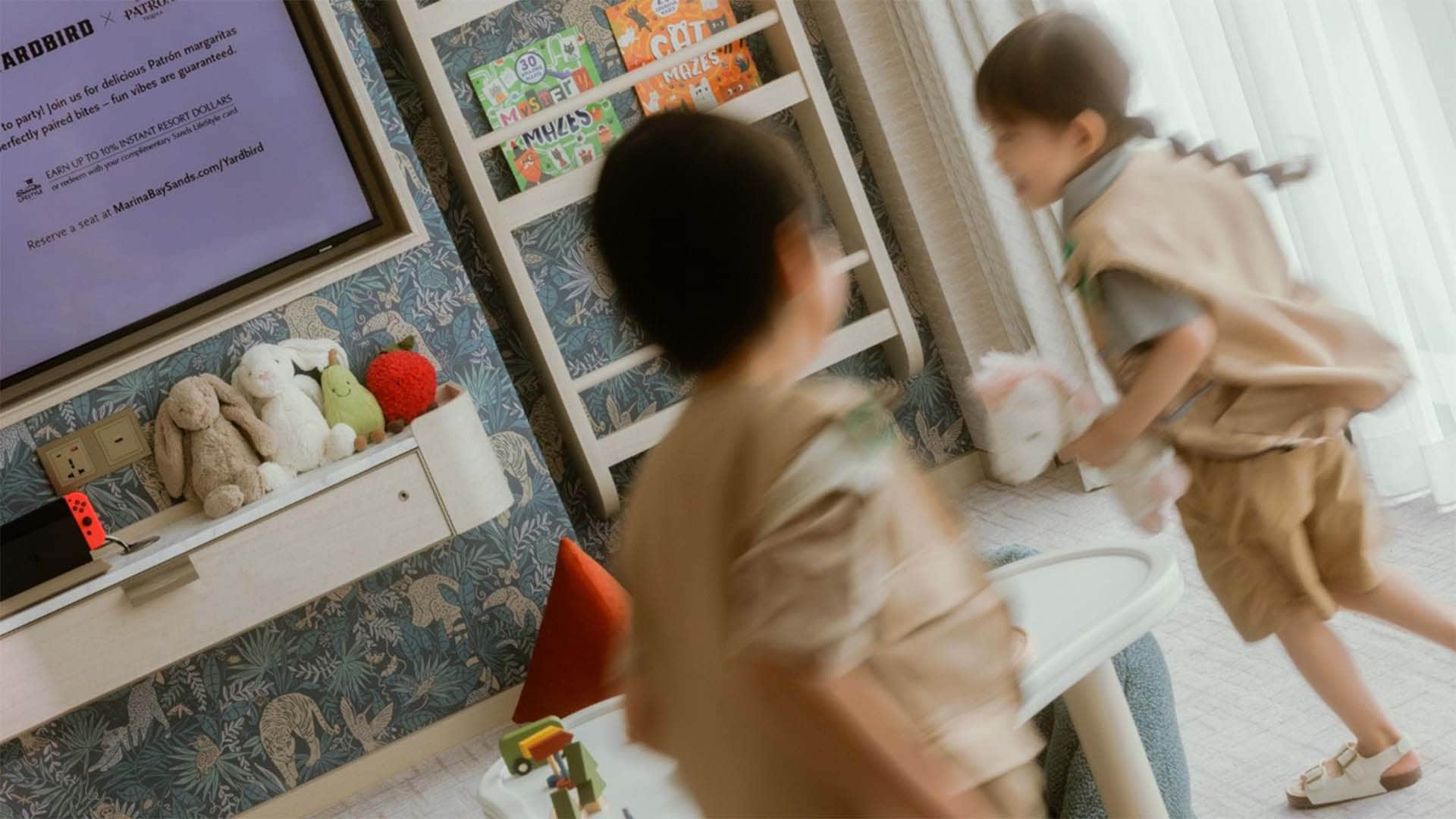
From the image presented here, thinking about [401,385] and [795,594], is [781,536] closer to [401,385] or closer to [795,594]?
[795,594]

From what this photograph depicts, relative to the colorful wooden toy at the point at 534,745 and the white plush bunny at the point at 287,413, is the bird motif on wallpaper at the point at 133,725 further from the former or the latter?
the colorful wooden toy at the point at 534,745

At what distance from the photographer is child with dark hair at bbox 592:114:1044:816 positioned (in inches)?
33.8

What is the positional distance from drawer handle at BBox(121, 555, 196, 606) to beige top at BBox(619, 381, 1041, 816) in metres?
1.88

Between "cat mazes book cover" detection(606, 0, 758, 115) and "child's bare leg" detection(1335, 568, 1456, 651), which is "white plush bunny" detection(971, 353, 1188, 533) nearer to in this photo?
"child's bare leg" detection(1335, 568, 1456, 651)

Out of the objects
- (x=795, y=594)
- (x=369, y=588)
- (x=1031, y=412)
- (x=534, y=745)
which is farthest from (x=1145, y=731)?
(x=369, y=588)

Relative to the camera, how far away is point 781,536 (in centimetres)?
85

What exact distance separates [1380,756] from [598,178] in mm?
1472

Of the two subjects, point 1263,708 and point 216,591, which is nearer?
point 1263,708

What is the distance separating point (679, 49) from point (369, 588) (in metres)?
1.37

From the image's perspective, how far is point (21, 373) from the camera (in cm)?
280

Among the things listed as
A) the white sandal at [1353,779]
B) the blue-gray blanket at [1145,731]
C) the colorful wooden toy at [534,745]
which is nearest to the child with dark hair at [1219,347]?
the white sandal at [1353,779]

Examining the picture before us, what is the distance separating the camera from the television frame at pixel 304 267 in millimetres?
2791

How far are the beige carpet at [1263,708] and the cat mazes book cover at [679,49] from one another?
4.10 ft

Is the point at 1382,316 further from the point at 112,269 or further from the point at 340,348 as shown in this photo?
the point at 112,269
